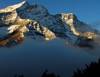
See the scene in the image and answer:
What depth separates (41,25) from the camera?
244 feet

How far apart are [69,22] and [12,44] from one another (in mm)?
77864

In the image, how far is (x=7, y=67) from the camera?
2800 centimetres

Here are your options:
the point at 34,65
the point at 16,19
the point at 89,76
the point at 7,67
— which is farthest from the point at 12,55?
the point at 16,19

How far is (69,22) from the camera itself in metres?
106

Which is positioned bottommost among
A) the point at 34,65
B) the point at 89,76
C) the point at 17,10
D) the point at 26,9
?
the point at 89,76

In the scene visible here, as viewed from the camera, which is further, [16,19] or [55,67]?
[16,19]

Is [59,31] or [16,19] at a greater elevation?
[59,31]

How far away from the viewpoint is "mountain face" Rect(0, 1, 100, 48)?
5952cm

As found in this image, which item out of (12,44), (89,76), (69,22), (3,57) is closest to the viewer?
(89,76)

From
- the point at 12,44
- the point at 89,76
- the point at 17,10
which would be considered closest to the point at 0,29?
the point at 12,44

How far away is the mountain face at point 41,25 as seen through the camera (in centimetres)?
5952

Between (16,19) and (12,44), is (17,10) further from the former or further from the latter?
(12,44)

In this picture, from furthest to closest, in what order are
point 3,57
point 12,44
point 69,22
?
point 69,22 < point 12,44 < point 3,57

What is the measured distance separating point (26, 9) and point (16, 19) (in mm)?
21910
